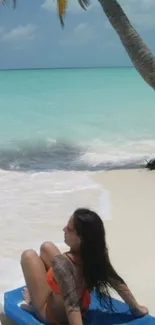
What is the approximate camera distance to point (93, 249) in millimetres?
3258

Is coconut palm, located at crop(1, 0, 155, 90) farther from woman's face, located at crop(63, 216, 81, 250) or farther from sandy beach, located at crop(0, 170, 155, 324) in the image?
woman's face, located at crop(63, 216, 81, 250)

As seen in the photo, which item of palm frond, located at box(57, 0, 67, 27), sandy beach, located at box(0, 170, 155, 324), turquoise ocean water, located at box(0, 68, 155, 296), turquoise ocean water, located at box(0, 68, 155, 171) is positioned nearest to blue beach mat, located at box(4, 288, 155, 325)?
sandy beach, located at box(0, 170, 155, 324)

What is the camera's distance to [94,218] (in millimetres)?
3225

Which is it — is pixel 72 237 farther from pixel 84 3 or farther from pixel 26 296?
pixel 84 3

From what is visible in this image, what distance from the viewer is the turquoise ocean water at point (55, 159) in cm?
630

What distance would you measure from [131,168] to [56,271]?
772 centimetres

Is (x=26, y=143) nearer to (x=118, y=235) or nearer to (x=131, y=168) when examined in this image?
(x=131, y=168)

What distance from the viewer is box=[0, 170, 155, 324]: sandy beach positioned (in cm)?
475

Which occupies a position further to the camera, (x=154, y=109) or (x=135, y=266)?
(x=154, y=109)

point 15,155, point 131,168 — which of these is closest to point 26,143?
point 15,155

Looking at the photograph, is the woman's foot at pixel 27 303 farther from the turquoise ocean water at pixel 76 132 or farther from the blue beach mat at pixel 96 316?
the turquoise ocean water at pixel 76 132

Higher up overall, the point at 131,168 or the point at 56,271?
the point at 131,168

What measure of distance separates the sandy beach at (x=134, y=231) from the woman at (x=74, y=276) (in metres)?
0.84

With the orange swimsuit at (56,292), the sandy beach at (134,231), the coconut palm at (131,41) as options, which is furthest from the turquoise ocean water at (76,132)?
the orange swimsuit at (56,292)
